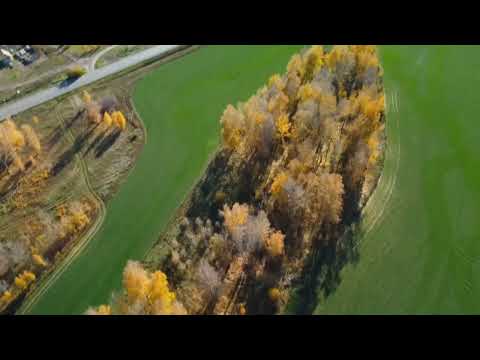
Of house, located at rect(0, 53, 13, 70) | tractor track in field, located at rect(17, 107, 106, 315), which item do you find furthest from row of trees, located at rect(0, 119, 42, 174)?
house, located at rect(0, 53, 13, 70)

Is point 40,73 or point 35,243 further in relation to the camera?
point 40,73

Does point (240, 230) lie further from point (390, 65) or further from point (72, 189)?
point (390, 65)

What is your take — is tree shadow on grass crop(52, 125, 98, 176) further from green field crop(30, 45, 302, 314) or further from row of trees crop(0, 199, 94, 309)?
green field crop(30, 45, 302, 314)

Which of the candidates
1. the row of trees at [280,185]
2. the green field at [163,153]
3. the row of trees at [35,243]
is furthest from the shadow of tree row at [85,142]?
the row of trees at [280,185]

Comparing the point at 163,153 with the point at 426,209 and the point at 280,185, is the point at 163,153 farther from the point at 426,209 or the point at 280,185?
the point at 426,209

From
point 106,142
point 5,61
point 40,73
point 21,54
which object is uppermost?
point 21,54

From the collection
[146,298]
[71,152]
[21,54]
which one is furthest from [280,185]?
[21,54]

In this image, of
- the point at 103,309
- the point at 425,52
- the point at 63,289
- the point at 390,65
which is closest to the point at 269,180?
the point at 103,309

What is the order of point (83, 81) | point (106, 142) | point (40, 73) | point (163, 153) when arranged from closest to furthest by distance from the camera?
point (163, 153) < point (106, 142) < point (83, 81) < point (40, 73)
